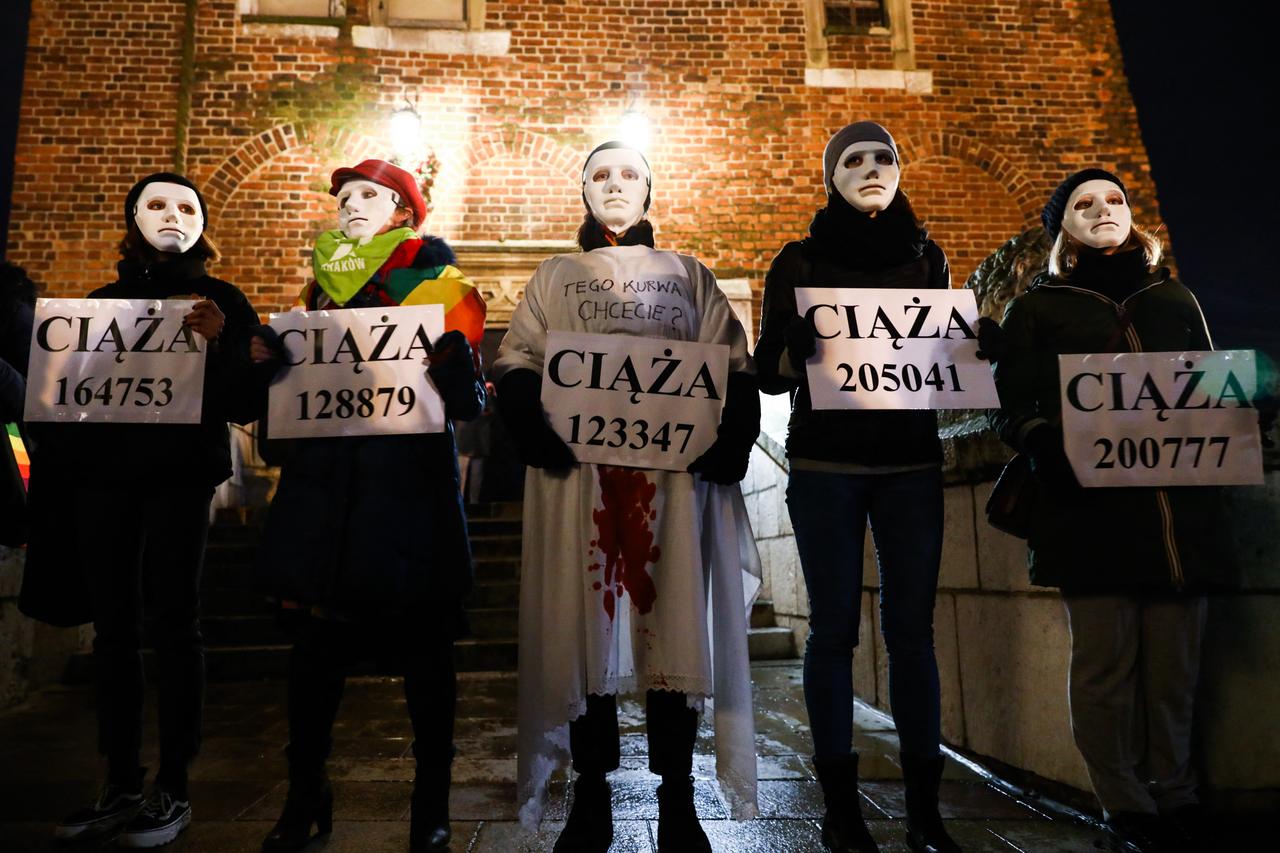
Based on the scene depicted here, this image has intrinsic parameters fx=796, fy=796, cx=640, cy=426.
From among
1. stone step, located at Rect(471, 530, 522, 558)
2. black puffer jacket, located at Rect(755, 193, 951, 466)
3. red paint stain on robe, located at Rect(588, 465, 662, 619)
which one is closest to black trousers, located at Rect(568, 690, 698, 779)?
red paint stain on robe, located at Rect(588, 465, 662, 619)

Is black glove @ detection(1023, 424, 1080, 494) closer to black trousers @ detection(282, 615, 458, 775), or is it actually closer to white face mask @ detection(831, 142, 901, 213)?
white face mask @ detection(831, 142, 901, 213)

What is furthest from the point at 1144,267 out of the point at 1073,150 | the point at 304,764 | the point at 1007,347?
the point at 1073,150

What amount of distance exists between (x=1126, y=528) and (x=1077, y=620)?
281 mm

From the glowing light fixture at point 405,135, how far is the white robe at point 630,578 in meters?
6.18

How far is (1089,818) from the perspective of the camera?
2.31 meters

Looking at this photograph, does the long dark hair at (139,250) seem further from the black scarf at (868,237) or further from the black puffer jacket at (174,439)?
the black scarf at (868,237)

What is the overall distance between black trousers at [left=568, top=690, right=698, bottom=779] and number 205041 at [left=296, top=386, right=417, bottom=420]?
0.89m

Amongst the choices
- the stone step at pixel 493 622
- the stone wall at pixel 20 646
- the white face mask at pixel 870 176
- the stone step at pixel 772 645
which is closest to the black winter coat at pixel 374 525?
the white face mask at pixel 870 176

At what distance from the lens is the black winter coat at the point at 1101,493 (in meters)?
2.09

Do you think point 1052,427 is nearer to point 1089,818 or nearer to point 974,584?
point 974,584

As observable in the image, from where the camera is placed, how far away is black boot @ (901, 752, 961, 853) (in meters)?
1.99

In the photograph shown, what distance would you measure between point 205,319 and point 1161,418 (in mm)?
2623

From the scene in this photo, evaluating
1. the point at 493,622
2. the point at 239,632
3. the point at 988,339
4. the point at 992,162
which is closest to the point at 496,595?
the point at 493,622

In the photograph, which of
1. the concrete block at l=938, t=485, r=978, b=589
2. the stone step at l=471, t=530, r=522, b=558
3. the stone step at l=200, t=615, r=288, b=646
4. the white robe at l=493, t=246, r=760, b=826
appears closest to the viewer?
the white robe at l=493, t=246, r=760, b=826
